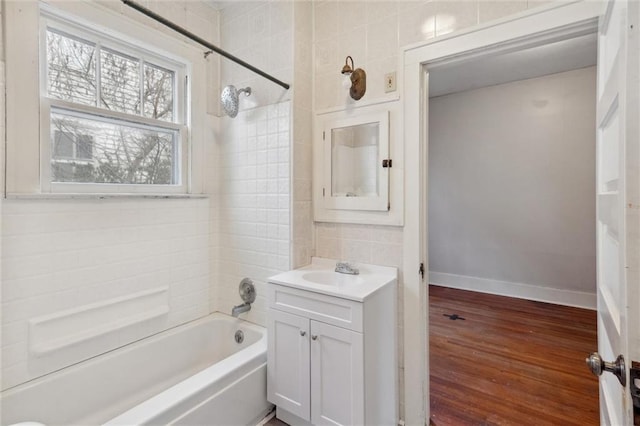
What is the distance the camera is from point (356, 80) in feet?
5.98

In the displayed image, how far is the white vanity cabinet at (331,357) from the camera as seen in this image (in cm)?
148

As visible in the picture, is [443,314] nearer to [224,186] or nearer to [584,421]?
[584,421]

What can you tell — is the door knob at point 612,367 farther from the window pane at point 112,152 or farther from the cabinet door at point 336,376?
the window pane at point 112,152

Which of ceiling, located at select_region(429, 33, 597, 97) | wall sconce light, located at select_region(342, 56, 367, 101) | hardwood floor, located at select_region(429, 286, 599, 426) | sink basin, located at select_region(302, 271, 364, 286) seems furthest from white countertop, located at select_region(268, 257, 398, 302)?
ceiling, located at select_region(429, 33, 597, 97)

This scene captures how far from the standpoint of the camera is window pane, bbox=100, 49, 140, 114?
1.83 m

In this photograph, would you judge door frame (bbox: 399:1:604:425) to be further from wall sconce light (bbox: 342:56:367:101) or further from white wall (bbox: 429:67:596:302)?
white wall (bbox: 429:67:596:302)

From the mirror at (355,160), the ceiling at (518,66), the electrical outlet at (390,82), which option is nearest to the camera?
the electrical outlet at (390,82)

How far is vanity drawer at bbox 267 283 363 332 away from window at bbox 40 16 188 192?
1.07 metres

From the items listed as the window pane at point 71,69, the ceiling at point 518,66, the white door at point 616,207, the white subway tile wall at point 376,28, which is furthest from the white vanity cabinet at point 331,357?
the ceiling at point 518,66

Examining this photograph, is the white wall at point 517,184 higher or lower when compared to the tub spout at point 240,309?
higher

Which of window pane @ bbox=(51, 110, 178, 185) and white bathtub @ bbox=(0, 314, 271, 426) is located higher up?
window pane @ bbox=(51, 110, 178, 185)

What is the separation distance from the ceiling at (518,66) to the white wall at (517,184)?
155mm

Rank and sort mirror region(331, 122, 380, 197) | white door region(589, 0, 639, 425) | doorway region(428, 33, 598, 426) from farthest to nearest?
doorway region(428, 33, 598, 426)
mirror region(331, 122, 380, 197)
white door region(589, 0, 639, 425)

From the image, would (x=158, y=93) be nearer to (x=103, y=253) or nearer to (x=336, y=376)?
(x=103, y=253)
